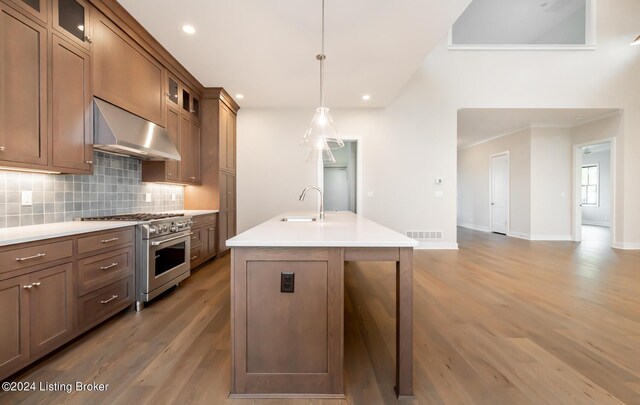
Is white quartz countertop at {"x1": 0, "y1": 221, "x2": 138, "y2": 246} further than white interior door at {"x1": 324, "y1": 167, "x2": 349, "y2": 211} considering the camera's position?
No

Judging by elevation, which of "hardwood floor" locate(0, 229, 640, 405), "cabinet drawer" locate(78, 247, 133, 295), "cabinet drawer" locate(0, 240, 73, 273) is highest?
"cabinet drawer" locate(0, 240, 73, 273)

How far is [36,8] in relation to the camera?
1.83 meters

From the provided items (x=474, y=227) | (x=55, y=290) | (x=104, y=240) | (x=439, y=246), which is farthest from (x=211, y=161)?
(x=474, y=227)

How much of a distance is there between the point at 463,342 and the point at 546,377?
469mm

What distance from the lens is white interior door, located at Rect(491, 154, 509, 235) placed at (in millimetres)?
6969

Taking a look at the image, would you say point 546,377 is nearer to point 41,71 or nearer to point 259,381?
point 259,381

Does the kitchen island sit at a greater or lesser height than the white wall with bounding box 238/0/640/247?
lesser

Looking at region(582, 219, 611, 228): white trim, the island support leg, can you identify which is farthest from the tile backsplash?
region(582, 219, 611, 228): white trim

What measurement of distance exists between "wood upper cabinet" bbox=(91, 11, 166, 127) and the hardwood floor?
1.98 m

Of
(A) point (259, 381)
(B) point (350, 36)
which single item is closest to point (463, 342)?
(A) point (259, 381)

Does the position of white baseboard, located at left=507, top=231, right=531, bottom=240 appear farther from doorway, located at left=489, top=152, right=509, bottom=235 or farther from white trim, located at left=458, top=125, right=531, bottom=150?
white trim, located at left=458, top=125, right=531, bottom=150

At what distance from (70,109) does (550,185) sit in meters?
8.15

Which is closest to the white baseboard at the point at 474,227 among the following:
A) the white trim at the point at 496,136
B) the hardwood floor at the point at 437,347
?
the white trim at the point at 496,136

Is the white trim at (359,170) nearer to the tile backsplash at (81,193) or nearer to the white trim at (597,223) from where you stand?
the tile backsplash at (81,193)
